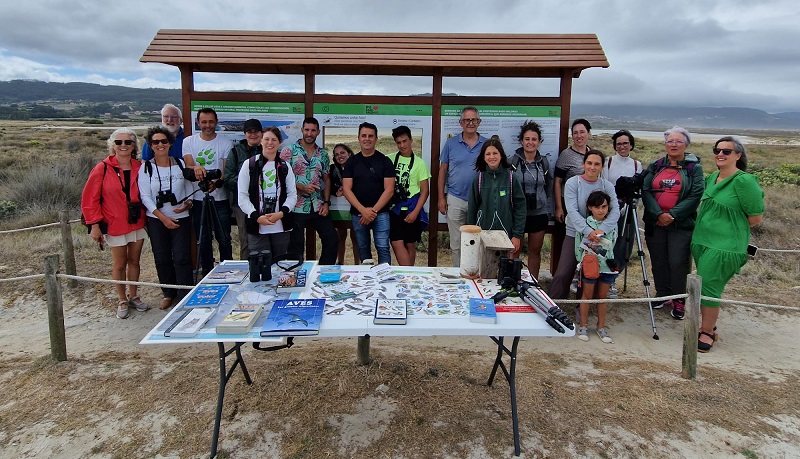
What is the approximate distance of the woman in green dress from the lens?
14.7 ft

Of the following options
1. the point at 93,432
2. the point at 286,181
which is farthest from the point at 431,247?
the point at 93,432

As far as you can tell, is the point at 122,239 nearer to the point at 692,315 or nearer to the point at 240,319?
the point at 240,319

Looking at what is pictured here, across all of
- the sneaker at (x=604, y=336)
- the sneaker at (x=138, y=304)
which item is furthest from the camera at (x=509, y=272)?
the sneaker at (x=138, y=304)

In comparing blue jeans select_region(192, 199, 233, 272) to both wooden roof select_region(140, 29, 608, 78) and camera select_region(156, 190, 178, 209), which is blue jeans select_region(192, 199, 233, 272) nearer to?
camera select_region(156, 190, 178, 209)

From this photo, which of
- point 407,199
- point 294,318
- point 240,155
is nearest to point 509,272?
point 294,318

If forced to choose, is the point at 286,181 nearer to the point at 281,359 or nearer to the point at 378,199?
the point at 378,199

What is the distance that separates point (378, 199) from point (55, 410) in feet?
11.1

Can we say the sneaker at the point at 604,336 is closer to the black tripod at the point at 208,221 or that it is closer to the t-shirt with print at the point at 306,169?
the t-shirt with print at the point at 306,169

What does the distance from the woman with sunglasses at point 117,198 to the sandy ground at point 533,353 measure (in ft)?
3.24

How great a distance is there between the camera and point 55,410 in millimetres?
3615

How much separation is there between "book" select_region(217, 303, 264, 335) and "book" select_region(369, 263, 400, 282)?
39.4 inches

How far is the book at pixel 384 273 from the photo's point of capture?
3.65m

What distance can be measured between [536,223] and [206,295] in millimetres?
3825

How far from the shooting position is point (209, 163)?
18.0 ft
